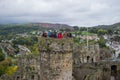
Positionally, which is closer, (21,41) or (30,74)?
(30,74)

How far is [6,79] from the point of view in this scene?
28.7 metres

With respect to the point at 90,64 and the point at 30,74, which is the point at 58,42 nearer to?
the point at 30,74

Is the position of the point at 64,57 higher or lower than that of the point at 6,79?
higher

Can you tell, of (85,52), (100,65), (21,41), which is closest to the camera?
(100,65)

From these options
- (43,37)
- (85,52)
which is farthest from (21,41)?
(43,37)

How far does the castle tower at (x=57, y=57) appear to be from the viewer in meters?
15.0

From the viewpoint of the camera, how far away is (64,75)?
15156mm

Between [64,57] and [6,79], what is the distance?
1477cm

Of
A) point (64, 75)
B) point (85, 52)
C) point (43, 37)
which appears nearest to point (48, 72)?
point (64, 75)

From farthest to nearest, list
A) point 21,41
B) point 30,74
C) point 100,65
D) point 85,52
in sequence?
point 21,41 < point 85,52 < point 100,65 < point 30,74

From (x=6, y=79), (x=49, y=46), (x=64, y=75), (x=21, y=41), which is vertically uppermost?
(x=49, y=46)

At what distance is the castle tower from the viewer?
592 inches

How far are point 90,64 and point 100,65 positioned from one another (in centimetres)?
99

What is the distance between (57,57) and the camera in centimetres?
1504
